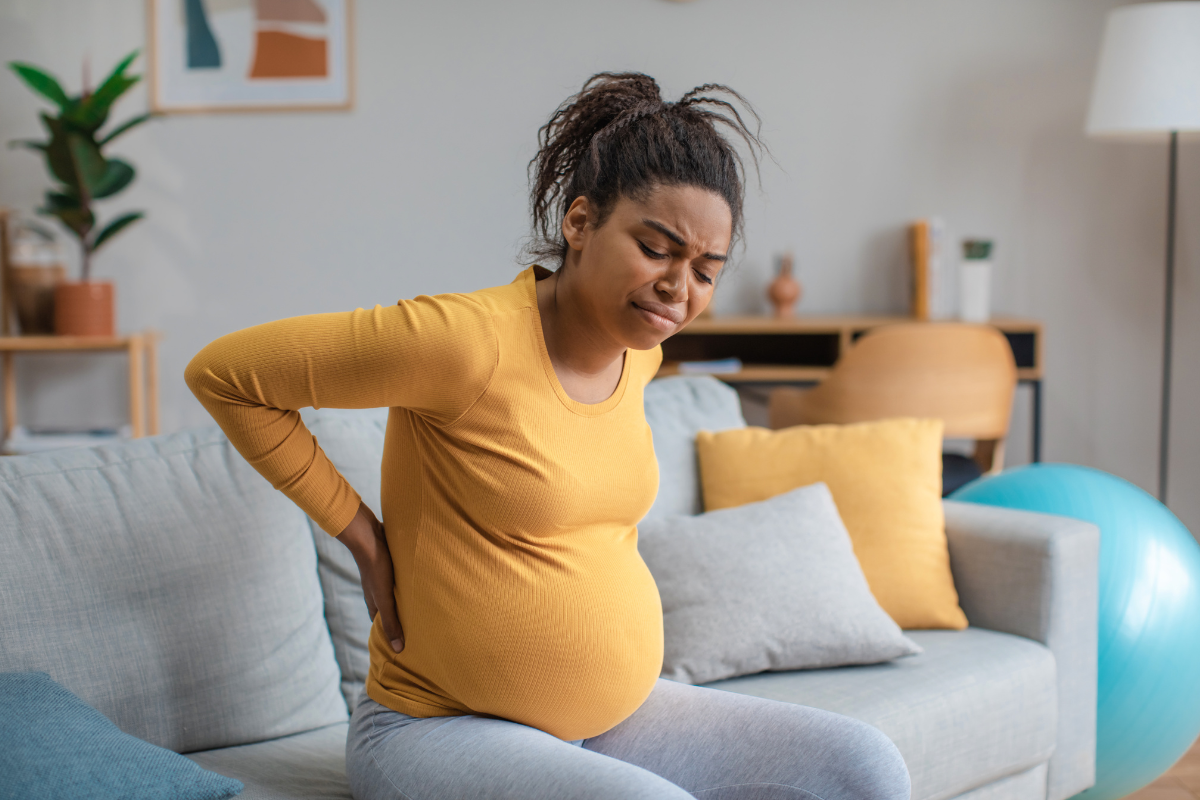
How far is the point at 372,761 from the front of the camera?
1033 millimetres

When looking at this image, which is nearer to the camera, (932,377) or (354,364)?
(354,364)

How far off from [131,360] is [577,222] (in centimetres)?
260

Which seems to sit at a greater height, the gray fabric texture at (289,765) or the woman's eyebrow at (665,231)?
the woman's eyebrow at (665,231)

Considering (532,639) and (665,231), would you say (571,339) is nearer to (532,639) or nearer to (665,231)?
(665,231)

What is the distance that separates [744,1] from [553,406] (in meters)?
3.06

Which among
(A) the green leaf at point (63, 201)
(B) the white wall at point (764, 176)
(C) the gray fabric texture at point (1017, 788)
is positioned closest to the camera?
(C) the gray fabric texture at point (1017, 788)

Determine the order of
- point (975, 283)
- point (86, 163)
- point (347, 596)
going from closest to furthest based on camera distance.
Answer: point (347, 596), point (86, 163), point (975, 283)

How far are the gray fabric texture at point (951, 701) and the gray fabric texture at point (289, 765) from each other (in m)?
0.57

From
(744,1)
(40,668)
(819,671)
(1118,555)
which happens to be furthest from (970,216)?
(40,668)

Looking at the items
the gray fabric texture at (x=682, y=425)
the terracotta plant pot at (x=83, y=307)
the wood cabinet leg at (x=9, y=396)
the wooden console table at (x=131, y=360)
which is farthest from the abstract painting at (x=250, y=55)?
the gray fabric texture at (x=682, y=425)

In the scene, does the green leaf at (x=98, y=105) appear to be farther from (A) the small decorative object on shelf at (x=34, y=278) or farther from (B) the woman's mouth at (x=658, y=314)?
(B) the woman's mouth at (x=658, y=314)

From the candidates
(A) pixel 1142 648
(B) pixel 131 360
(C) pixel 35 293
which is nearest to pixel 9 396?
(C) pixel 35 293

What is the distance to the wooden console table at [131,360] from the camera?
3160 millimetres

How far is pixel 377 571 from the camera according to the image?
108cm
